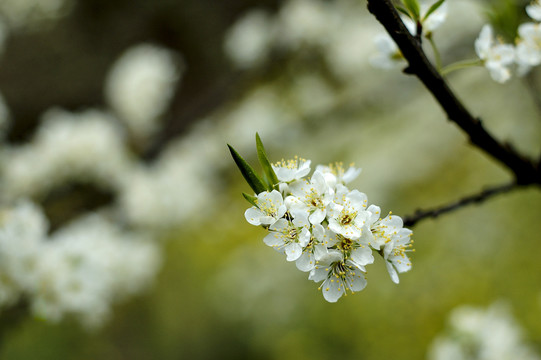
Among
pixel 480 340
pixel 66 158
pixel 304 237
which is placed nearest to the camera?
pixel 304 237

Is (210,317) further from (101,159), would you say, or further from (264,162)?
(264,162)

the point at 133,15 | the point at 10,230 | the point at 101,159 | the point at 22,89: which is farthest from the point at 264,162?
the point at 133,15

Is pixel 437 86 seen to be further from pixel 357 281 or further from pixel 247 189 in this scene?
pixel 247 189

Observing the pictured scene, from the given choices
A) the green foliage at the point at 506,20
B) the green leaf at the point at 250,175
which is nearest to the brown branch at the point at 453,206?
the green leaf at the point at 250,175

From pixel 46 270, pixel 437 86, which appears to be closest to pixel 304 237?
pixel 437 86

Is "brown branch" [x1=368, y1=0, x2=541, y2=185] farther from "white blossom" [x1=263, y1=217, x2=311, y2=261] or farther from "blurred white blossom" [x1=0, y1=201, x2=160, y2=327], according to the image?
"blurred white blossom" [x1=0, y1=201, x2=160, y2=327]

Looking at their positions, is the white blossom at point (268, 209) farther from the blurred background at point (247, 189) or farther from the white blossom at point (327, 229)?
the blurred background at point (247, 189)
